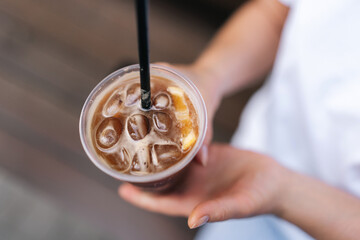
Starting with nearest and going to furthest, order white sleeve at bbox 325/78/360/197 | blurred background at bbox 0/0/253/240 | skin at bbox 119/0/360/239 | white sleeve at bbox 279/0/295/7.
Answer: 1. skin at bbox 119/0/360/239
2. white sleeve at bbox 325/78/360/197
3. white sleeve at bbox 279/0/295/7
4. blurred background at bbox 0/0/253/240

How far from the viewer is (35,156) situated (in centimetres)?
202

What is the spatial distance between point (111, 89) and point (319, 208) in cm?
77

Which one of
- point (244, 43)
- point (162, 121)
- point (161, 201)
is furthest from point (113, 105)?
point (244, 43)

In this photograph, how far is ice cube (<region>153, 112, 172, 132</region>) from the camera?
3.12 ft

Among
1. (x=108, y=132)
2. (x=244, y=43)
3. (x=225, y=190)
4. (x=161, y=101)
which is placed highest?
(x=244, y=43)

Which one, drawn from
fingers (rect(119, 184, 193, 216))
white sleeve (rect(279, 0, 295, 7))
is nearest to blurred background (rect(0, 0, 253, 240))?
fingers (rect(119, 184, 193, 216))

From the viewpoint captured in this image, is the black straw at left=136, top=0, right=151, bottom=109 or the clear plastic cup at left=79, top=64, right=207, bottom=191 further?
the clear plastic cup at left=79, top=64, right=207, bottom=191

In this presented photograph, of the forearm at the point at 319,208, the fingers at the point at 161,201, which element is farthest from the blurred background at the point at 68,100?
the forearm at the point at 319,208

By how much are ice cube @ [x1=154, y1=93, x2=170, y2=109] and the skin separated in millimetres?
168

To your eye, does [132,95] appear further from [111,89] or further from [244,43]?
[244,43]

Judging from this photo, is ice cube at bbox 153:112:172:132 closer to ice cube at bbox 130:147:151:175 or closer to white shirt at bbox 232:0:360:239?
ice cube at bbox 130:147:151:175

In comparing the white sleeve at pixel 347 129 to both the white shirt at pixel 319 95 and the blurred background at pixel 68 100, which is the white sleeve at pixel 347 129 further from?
the blurred background at pixel 68 100

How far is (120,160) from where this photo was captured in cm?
92

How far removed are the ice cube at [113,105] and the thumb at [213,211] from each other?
38 cm
